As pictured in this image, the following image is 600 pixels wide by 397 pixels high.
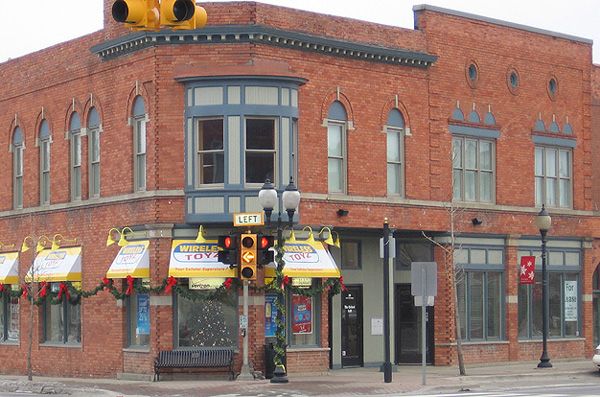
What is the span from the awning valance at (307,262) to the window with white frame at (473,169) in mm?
5776

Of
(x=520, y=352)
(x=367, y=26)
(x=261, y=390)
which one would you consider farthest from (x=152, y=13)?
(x=520, y=352)

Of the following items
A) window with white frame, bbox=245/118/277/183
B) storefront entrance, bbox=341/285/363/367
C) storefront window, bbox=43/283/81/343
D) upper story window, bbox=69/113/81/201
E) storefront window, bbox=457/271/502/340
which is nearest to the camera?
window with white frame, bbox=245/118/277/183

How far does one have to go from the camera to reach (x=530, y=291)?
4028cm

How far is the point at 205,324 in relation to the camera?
32656 millimetres

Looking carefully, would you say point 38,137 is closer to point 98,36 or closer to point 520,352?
point 98,36

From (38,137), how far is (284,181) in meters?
9.58

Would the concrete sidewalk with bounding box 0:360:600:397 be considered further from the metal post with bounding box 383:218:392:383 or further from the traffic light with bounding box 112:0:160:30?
the traffic light with bounding box 112:0:160:30

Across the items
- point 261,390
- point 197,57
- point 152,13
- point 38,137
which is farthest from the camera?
point 38,137

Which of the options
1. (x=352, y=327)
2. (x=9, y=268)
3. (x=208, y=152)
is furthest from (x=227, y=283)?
(x=9, y=268)

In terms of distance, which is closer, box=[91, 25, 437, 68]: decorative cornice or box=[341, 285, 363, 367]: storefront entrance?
box=[91, 25, 437, 68]: decorative cornice

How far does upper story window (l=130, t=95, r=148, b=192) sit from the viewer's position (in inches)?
1318

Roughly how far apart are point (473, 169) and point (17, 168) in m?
14.1

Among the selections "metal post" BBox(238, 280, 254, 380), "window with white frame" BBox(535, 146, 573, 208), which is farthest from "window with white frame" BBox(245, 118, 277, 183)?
"window with white frame" BBox(535, 146, 573, 208)

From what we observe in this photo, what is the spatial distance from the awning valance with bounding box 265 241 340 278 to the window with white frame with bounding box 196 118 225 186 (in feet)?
8.60
